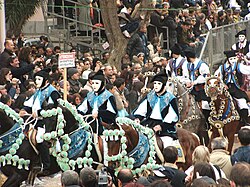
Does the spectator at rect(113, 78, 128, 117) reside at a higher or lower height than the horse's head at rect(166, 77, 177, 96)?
lower

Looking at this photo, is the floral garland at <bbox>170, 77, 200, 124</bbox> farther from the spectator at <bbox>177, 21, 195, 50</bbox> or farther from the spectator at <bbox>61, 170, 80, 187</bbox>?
the spectator at <bbox>177, 21, 195, 50</bbox>

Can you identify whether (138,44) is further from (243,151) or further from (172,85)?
(243,151)

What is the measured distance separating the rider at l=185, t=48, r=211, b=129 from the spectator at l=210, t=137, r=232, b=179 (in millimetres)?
6361

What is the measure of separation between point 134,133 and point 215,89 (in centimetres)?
309

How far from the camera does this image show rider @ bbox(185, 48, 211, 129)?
20.0 meters

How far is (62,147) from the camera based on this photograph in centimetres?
1586

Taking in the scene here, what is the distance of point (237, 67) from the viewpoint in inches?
A: 821

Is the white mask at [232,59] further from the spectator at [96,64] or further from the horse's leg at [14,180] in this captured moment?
the horse's leg at [14,180]

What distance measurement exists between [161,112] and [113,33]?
10.7m

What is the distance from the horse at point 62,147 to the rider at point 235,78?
459 cm

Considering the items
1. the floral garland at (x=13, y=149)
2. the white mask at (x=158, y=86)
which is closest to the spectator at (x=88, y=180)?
the floral garland at (x=13, y=149)

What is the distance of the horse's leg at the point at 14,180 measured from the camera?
52.2ft

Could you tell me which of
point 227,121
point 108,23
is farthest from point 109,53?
point 227,121

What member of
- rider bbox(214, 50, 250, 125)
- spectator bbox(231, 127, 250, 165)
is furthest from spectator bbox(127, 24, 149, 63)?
spectator bbox(231, 127, 250, 165)
